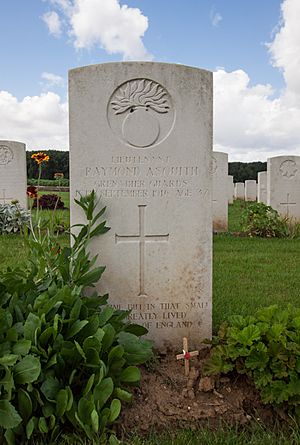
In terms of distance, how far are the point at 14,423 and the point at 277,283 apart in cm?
399

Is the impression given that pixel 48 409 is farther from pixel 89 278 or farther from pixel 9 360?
pixel 89 278

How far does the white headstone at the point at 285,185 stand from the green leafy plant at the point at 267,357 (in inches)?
334

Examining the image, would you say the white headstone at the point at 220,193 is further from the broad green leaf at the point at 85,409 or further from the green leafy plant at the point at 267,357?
the broad green leaf at the point at 85,409

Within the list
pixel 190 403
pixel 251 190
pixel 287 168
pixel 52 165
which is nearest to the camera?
pixel 190 403

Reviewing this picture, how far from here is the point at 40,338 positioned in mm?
2424

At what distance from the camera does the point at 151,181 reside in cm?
334

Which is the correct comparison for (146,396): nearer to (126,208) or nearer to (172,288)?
(172,288)

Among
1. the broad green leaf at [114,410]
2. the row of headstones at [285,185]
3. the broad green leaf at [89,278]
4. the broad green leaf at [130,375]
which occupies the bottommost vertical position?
the broad green leaf at [114,410]

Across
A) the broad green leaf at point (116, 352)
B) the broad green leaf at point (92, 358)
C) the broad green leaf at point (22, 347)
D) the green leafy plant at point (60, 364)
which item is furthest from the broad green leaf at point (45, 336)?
the broad green leaf at point (116, 352)

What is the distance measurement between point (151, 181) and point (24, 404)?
1.70 meters

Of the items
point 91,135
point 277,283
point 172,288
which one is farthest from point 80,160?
point 277,283

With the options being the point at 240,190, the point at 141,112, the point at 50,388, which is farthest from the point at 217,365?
the point at 240,190

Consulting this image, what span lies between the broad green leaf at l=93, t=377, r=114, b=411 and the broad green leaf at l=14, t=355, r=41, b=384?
32cm

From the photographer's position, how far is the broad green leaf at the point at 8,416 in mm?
2135
